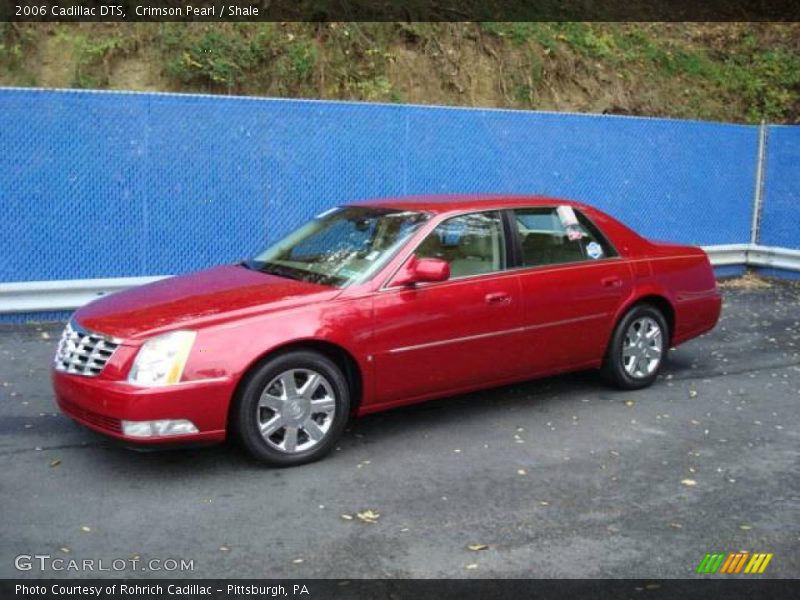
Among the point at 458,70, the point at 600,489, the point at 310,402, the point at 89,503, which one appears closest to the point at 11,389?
the point at 89,503

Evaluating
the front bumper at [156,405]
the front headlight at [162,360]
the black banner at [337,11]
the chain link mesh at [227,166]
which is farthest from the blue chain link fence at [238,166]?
the front headlight at [162,360]

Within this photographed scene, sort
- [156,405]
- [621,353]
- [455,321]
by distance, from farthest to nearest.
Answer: [621,353], [455,321], [156,405]

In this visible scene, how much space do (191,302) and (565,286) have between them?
273cm

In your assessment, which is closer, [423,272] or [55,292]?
[423,272]

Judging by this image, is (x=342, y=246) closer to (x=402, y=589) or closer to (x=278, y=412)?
(x=278, y=412)

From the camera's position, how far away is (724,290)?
1195 centimetres

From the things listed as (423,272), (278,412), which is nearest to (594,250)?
(423,272)

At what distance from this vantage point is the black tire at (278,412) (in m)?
4.82

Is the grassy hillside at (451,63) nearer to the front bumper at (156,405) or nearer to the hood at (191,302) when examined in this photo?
the hood at (191,302)

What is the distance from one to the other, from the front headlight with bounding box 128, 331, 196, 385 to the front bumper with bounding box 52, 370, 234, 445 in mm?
53

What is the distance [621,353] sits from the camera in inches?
263

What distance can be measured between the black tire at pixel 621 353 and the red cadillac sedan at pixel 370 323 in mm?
13

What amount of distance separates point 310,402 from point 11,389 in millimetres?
2922

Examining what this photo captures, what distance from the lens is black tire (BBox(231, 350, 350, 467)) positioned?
4816mm
